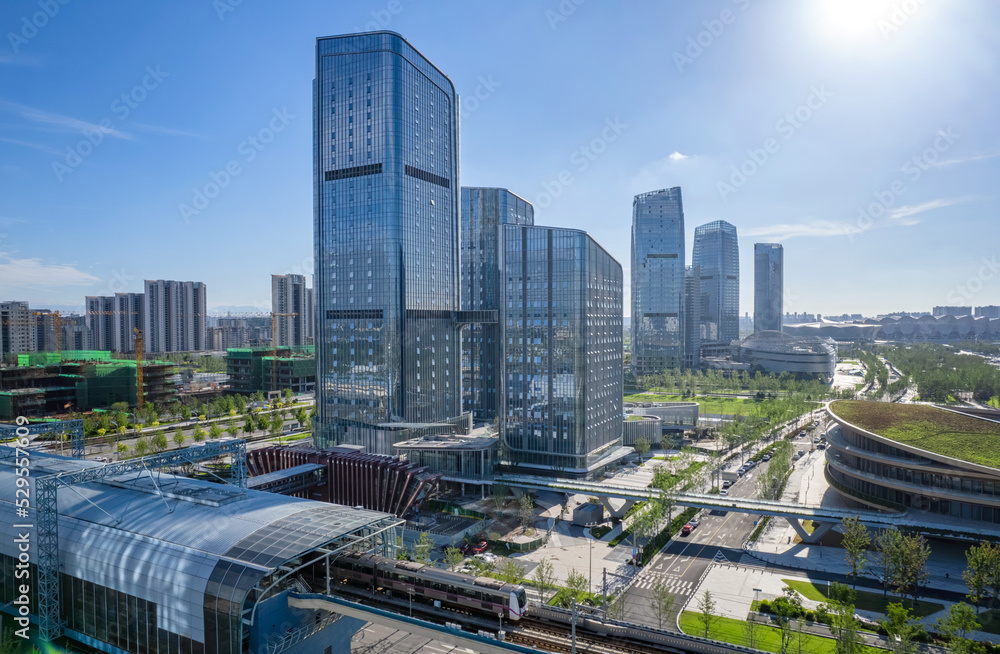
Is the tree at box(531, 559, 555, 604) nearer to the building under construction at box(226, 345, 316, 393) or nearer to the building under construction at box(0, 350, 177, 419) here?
the building under construction at box(0, 350, 177, 419)

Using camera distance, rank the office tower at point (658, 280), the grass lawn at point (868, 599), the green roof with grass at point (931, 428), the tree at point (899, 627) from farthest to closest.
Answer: the office tower at point (658, 280)
the green roof with grass at point (931, 428)
the grass lawn at point (868, 599)
the tree at point (899, 627)

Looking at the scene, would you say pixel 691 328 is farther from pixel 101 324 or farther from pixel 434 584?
pixel 101 324

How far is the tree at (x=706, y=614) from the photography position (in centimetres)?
3535

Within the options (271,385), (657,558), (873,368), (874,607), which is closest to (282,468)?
(657,558)

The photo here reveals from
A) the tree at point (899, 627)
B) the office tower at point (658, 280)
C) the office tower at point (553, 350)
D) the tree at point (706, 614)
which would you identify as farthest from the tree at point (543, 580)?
the office tower at point (658, 280)

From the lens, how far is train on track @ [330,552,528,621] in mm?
29109

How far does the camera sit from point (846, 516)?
5122 centimetres

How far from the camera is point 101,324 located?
191 metres

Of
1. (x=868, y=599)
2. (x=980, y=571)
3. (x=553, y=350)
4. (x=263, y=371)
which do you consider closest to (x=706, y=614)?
(x=868, y=599)

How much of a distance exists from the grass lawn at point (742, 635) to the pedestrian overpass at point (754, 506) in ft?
53.0

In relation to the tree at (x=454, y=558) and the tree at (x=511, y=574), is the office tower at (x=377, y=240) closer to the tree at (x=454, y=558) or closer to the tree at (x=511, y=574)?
the tree at (x=454, y=558)

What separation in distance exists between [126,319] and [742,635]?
20976 cm

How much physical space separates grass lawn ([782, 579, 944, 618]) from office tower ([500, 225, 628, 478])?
27221mm

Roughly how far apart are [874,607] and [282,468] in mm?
55943
